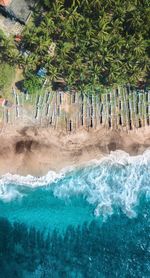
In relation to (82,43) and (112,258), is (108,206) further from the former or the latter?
(82,43)

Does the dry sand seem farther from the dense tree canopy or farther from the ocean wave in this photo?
the dense tree canopy

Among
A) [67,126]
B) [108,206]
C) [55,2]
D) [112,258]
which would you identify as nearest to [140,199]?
[108,206]

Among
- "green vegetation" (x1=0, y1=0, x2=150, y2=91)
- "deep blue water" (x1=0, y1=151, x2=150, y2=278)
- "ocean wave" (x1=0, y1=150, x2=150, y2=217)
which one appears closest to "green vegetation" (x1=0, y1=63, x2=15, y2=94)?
"green vegetation" (x1=0, y1=0, x2=150, y2=91)

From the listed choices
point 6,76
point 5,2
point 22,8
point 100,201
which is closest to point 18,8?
point 22,8

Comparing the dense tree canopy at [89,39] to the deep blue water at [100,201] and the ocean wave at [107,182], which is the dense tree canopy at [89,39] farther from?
the deep blue water at [100,201]

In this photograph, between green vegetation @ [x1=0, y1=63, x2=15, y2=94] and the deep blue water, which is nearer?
green vegetation @ [x1=0, y1=63, x2=15, y2=94]

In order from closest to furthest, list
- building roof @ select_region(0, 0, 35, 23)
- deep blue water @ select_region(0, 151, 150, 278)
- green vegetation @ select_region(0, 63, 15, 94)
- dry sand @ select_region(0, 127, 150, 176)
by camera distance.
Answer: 1. building roof @ select_region(0, 0, 35, 23)
2. green vegetation @ select_region(0, 63, 15, 94)
3. dry sand @ select_region(0, 127, 150, 176)
4. deep blue water @ select_region(0, 151, 150, 278)
